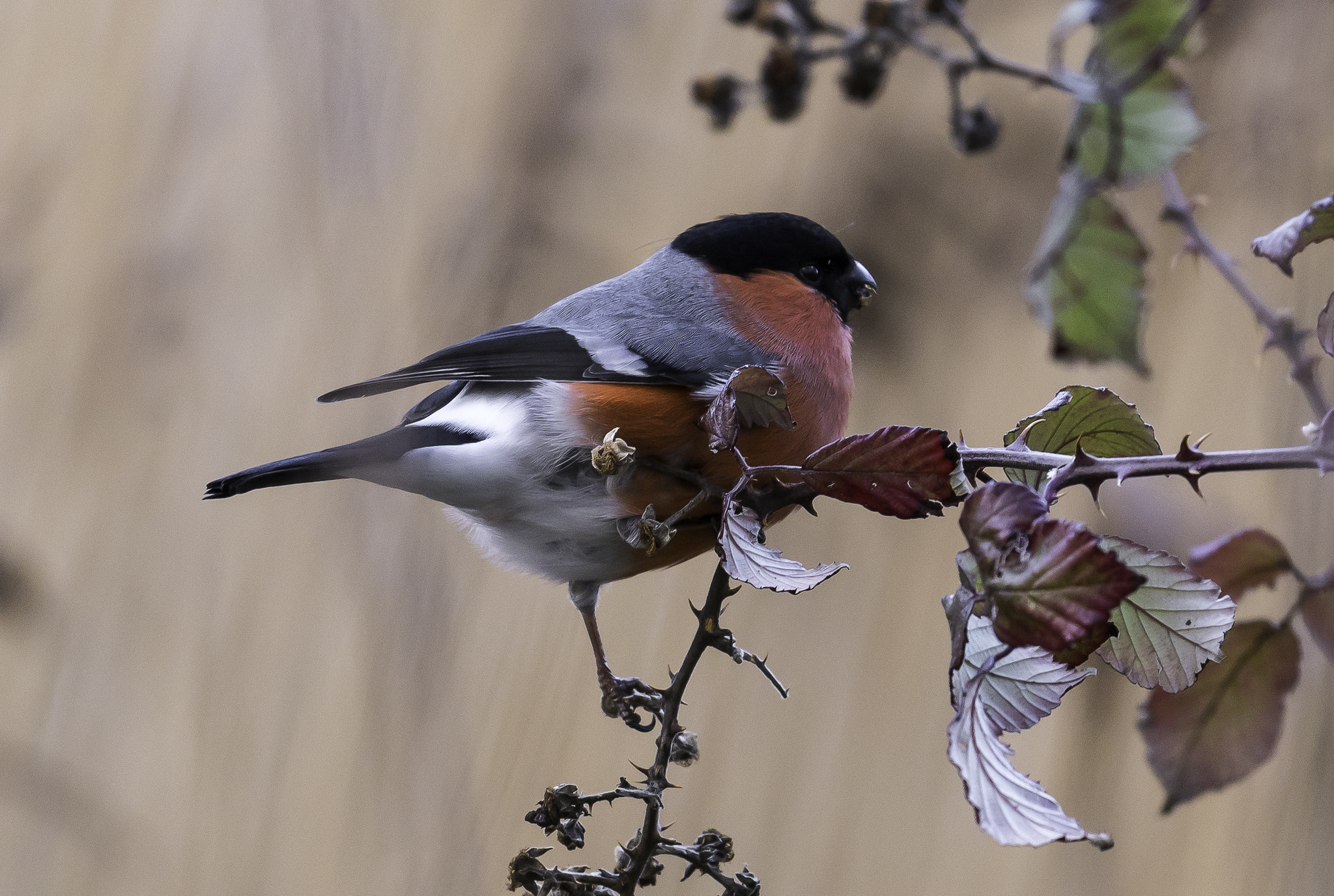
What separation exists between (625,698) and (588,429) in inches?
11.4

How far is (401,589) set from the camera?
3.27 feet

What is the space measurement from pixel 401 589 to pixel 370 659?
9 centimetres

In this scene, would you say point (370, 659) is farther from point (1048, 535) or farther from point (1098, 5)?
point (1098, 5)

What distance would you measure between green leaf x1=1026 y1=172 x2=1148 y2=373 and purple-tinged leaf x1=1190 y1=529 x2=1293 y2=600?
0.16 m

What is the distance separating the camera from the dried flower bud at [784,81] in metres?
0.97

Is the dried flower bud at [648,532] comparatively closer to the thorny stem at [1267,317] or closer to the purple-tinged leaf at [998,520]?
the purple-tinged leaf at [998,520]

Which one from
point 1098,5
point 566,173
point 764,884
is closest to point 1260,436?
point 1098,5

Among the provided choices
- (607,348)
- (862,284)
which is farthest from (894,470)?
(862,284)

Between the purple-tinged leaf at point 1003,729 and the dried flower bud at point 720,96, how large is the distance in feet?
2.32

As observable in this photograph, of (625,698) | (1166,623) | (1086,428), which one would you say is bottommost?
(625,698)

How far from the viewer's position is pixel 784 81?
99 centimetres

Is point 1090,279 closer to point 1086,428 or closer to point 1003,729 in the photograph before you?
point 1086,428

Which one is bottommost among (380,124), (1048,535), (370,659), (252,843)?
(252,843)

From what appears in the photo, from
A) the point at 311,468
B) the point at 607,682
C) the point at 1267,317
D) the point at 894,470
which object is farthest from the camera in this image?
the point at 607,682
